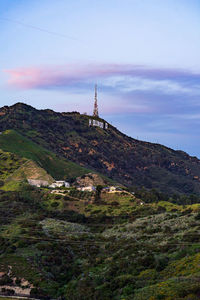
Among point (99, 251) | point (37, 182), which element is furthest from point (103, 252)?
point (37, 182)

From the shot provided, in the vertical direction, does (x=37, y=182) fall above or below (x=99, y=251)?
above

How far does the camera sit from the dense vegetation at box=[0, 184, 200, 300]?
50.7m

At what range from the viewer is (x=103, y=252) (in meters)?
77.9

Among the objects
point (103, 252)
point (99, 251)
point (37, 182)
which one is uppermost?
point (37, 182)

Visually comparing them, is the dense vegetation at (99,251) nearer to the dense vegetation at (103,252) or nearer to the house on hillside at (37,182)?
the dense vegetation at (103,252)

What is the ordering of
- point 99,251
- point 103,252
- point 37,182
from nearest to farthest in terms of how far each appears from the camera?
point 103,252 < point 99,251 < point 37,182

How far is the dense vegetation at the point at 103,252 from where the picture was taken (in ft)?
166

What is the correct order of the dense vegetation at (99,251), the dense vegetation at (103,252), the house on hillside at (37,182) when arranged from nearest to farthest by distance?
the dense vegetation at (103,252), the dense vegetation at (99,251), the house on hillside at (37,182)

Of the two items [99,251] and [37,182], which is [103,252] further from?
[37,182]

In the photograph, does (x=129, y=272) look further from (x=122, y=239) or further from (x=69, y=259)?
(x=122, y=239)

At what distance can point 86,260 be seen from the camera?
73.4 metres

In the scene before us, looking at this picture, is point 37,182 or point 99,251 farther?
point 37,182

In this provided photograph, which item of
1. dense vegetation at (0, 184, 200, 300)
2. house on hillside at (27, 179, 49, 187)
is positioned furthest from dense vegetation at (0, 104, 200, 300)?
house on hillside at (27, 179, 49, 187)

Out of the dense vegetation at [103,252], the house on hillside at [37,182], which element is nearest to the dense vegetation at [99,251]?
the dense vegetation at [103,252]
